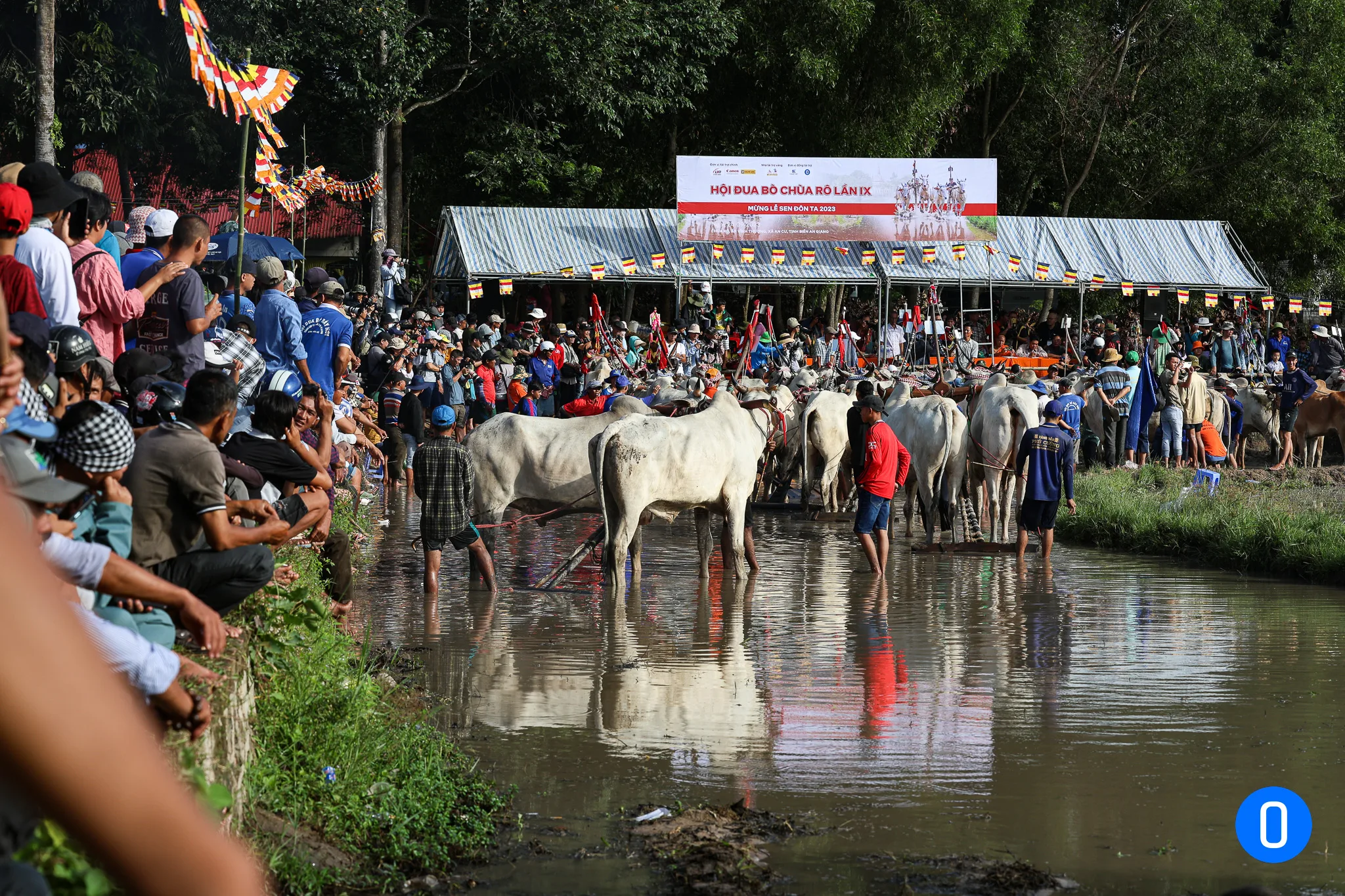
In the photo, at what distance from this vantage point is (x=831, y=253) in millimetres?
32625

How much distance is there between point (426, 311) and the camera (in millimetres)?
28219

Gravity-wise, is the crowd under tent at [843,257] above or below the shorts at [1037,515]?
above

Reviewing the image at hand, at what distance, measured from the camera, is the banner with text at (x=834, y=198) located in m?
31.4

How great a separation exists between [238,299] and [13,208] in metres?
4.43

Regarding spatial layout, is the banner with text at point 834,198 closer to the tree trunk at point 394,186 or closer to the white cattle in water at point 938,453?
the tree trunk at point 394,186

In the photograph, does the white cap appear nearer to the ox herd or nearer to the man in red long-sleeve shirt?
the ox herd

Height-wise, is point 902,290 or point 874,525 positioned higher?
point 902,290

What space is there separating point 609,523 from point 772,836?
660 centimetres

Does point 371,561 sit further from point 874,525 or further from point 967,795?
point 967,795

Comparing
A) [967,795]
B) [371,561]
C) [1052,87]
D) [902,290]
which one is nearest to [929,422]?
[371,561]

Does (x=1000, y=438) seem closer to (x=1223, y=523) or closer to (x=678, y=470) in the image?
(x=1223, y=523)

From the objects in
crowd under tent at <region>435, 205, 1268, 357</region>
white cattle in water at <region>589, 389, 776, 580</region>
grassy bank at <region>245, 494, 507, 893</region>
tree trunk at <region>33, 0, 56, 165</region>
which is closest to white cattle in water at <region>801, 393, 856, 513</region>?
white cattle in water at <region>589, 389, 776, 580</region>

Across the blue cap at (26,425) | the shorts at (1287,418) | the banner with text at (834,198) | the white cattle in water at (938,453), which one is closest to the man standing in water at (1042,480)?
the white cattle in water at (938,453)

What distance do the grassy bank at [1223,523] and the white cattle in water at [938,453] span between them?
1.68 meters
